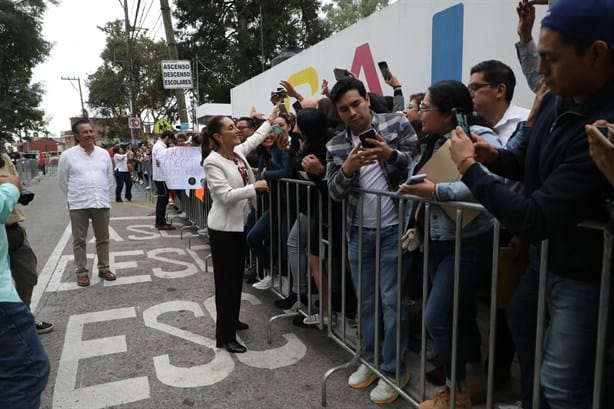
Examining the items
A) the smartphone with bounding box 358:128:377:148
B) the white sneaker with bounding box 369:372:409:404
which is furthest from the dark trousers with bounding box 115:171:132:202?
the smartphone with bounding box 358:128:377:148

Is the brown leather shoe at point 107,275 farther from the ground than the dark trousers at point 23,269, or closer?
closer

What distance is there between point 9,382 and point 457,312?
224 cm

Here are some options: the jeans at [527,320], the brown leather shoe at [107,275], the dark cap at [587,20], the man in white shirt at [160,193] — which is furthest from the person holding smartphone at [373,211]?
the man in white shirt at [160,193]

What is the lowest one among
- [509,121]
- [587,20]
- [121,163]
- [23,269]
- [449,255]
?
[23,269]

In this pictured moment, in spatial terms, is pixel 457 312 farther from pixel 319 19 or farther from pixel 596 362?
pixel 319 19

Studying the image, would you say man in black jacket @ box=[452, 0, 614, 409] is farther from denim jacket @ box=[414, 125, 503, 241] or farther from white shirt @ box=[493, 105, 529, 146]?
white shirt @ box=[493, 105, 529, 146]

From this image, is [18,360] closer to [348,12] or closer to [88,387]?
[88,387]

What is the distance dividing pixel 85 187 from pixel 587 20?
5.35 meters

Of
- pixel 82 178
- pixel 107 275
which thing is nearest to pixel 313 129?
pixel 82 178

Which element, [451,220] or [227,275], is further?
[227,275]

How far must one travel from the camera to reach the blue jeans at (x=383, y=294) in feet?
8.98

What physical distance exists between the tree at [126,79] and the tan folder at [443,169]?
35.7 meters

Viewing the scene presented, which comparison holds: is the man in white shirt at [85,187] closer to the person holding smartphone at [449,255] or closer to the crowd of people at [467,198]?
the crowd of people at [467,198]

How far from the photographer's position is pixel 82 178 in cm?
534
